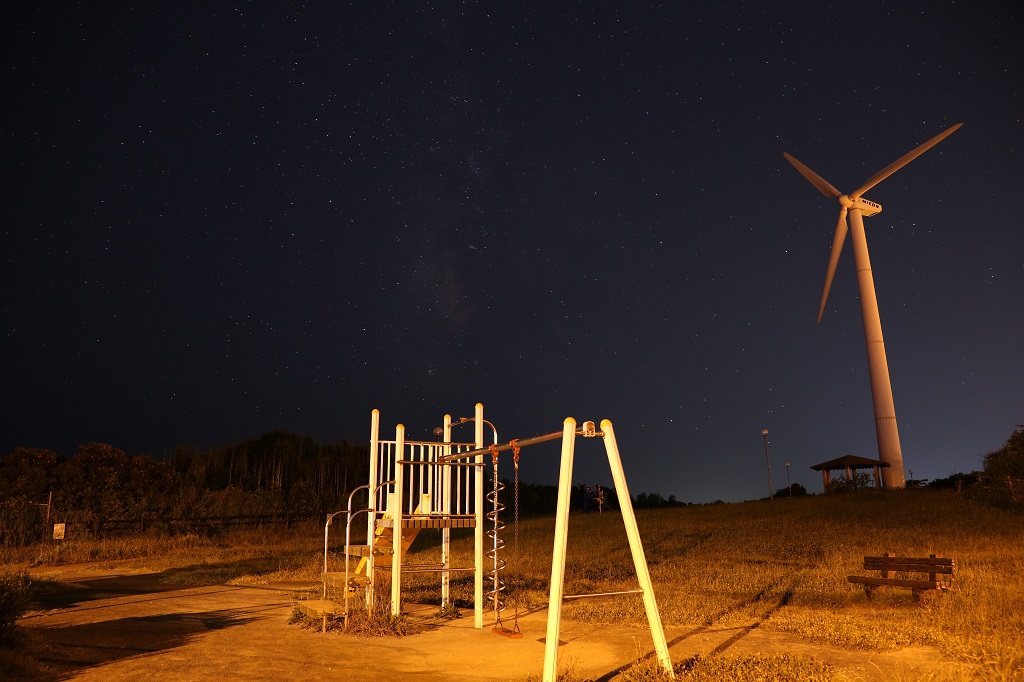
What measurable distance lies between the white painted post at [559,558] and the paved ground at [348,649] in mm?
751

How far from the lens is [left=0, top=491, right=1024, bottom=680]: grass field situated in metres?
8.00

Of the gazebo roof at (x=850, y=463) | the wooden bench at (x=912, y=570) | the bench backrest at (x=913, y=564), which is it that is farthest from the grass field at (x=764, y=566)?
the gazebo roof at (x=850, y=463)

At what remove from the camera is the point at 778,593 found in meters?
12.6

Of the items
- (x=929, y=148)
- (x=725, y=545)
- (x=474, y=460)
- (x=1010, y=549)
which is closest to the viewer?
(x=474, y=460)

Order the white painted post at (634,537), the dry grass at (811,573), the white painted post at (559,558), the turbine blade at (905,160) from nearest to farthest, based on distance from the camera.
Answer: the white painted post at (559,558), the white painted post at (634,537), the dry grass at (811,573), the turbine blade at (905,160)

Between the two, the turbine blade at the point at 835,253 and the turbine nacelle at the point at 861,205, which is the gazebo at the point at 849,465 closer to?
the turbine blade at the point at 835,253

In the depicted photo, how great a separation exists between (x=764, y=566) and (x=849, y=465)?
94.2ft

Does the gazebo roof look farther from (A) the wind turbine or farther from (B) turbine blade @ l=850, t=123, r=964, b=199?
(B) turbine blade @ l=850, t=123, r=964, b=199

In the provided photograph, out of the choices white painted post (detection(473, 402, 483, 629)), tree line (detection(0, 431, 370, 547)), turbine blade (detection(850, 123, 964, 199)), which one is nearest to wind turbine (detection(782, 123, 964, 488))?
turbine blade (detection(850, 123, 964, 199))

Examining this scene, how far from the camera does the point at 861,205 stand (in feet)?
152

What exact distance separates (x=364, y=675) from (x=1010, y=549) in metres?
17.1

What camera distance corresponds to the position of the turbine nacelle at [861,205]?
45219 mm

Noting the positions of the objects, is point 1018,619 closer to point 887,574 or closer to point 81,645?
point 887,574

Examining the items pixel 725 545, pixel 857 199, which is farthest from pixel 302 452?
pixel 857 199
